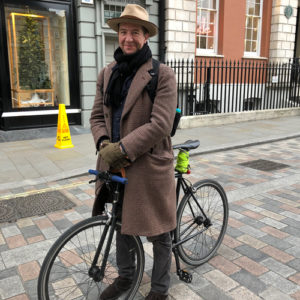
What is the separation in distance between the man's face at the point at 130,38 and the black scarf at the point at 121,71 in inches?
1.3

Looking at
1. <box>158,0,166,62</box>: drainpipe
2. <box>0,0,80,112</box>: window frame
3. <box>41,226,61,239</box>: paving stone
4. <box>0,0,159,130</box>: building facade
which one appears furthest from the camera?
<box>158,0,166,62</box>: drainpipe

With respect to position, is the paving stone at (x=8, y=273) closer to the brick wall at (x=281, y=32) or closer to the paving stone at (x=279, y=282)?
the paving stone at (x=279, y=282)

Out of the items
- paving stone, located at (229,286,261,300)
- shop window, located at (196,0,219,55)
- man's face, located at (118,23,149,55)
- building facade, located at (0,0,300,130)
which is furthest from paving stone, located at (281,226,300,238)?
shop window, located at (196,0,219,55)

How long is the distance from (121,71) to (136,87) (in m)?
0.16

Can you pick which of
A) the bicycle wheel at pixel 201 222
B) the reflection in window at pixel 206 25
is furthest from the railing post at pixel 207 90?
the bicycle wheel at pixel 201 222

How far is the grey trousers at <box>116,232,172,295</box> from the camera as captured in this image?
250cm

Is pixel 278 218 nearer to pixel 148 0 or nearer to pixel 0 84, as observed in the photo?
pixel 0 84

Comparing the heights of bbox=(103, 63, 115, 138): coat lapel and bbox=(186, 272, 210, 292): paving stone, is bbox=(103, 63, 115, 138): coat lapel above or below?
above

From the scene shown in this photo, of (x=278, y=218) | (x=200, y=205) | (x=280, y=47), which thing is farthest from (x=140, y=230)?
(x=280, y=47)

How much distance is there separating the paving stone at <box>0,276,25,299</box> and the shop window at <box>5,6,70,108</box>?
7.30m

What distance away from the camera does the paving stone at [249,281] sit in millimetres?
→ 2729

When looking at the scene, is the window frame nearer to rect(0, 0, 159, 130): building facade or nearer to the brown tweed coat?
rect(0, 0, 159, 130): building facade

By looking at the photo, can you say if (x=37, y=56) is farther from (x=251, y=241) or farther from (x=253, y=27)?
(x=253, y=27)

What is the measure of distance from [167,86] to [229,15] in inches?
485
